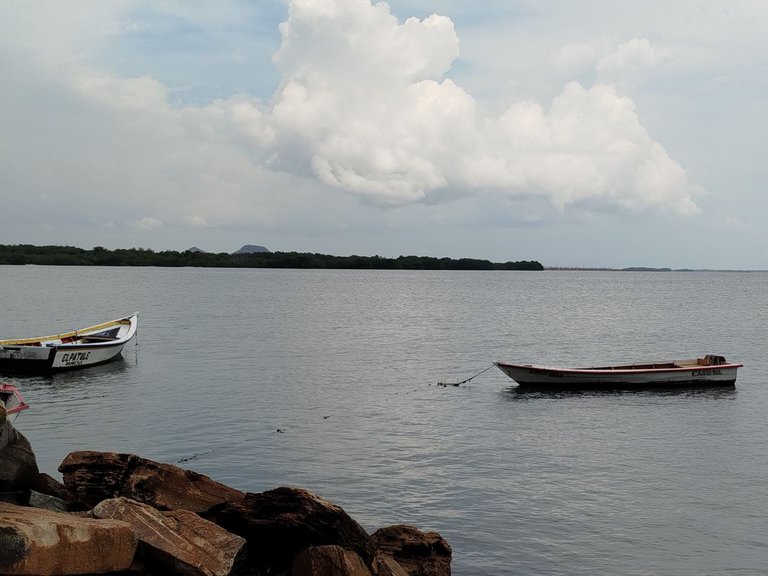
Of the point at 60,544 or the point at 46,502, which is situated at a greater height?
the point at 60,544

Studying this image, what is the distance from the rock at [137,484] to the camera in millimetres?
10820

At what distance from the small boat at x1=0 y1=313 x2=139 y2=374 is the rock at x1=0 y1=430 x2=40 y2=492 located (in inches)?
918

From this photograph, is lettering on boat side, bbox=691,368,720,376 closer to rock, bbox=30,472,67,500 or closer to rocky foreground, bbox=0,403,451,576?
rocky foreground, bbox=0,403,451,576

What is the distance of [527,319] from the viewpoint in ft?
257

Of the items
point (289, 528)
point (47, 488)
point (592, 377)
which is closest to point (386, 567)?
point (289, 528)

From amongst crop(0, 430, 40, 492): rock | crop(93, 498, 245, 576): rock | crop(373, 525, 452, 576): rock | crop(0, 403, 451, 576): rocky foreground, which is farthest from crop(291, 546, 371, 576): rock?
crop(0, 430, 40, 492): rock

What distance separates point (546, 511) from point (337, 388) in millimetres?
16407

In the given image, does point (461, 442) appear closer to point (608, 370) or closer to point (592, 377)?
point (592, 377)

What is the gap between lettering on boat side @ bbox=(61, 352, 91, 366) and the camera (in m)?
34.2

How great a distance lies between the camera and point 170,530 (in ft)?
30.4

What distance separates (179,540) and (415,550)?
3437 millimetres

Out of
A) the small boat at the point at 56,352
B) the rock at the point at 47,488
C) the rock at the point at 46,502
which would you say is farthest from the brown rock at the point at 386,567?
the small boat at the point at 56,352

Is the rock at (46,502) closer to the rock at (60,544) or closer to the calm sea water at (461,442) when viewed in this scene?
the rock at (60,544)

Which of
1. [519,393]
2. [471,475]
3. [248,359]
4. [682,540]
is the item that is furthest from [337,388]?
[682,540]
